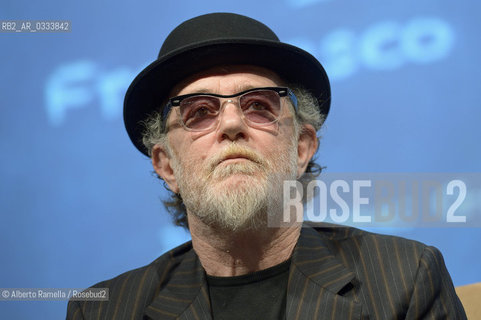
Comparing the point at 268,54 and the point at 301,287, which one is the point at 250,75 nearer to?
the point at 268,54

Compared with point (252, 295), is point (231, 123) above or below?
above

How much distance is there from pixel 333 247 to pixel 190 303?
1.66 ft

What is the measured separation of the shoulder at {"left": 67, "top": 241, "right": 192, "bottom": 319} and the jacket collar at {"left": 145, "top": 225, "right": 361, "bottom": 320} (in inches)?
1.5

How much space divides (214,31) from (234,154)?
447 millimetres

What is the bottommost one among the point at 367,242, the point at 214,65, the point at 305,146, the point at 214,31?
the point at 367,242

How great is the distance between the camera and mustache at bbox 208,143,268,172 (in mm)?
1552

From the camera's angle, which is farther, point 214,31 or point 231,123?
point 214,31

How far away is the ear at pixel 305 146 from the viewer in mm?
1866

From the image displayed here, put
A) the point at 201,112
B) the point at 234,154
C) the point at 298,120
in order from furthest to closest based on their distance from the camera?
the point at 298,120 → the point at 201,112 → the point at 234,154

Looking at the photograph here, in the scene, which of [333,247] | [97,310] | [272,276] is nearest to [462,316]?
[333,247]

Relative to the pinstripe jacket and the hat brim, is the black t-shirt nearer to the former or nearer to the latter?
the pinstripe jacket

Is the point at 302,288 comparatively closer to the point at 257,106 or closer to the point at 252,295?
the point at 252,295

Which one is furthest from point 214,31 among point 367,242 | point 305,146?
point 367,242

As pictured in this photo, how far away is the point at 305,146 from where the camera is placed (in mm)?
1904
